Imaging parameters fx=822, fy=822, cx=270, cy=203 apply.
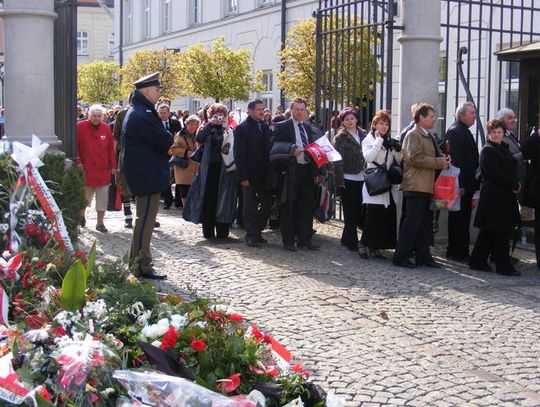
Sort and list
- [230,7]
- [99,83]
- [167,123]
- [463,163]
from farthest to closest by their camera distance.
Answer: [99,83]
[230,7]
[167,123]
[463,163]

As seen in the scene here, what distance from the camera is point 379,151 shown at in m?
9.20

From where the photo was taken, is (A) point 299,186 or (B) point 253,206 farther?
(B) point 253,206

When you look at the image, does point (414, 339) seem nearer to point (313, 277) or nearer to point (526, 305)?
point (526, 305)

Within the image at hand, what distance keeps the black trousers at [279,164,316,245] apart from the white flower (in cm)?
580

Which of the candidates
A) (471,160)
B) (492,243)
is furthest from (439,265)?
(471,160)

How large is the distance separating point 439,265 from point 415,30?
3.03m

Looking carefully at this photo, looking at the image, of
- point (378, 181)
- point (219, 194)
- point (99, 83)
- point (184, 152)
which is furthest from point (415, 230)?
point (99, 83)

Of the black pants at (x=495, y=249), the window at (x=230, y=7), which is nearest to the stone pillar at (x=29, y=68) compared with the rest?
the black pants at (x=495, y=249)

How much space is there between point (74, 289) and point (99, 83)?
104 feet

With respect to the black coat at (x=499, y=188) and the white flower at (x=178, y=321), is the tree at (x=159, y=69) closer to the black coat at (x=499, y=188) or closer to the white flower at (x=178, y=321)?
the black coat at (x=499, y=188)

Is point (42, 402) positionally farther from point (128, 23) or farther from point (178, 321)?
point (128, 23)

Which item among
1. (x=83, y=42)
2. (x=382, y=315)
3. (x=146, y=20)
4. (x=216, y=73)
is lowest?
(x=382, y=315)

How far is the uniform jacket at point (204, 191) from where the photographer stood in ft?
34.2

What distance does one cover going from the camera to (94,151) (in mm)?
11070
